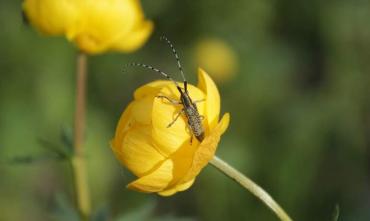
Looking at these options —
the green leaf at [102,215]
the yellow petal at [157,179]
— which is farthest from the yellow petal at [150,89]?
the green leaf at [102,215]

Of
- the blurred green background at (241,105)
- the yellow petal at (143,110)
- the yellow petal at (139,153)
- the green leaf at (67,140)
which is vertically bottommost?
the blurred green background at (241,105)

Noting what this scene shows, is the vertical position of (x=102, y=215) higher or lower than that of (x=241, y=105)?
higher

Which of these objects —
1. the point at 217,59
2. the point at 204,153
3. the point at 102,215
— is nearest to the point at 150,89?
the point at 204,153

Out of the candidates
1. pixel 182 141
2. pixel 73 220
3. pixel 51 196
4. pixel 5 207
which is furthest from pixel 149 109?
pixel 51 196

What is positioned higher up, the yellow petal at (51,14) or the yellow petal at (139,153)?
the yellow petal at (139,153)

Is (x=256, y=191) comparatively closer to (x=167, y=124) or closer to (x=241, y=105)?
(x=167, y=124)

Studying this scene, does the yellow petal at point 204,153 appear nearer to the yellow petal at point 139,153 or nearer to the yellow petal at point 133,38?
the yellow petal at point 139,153
